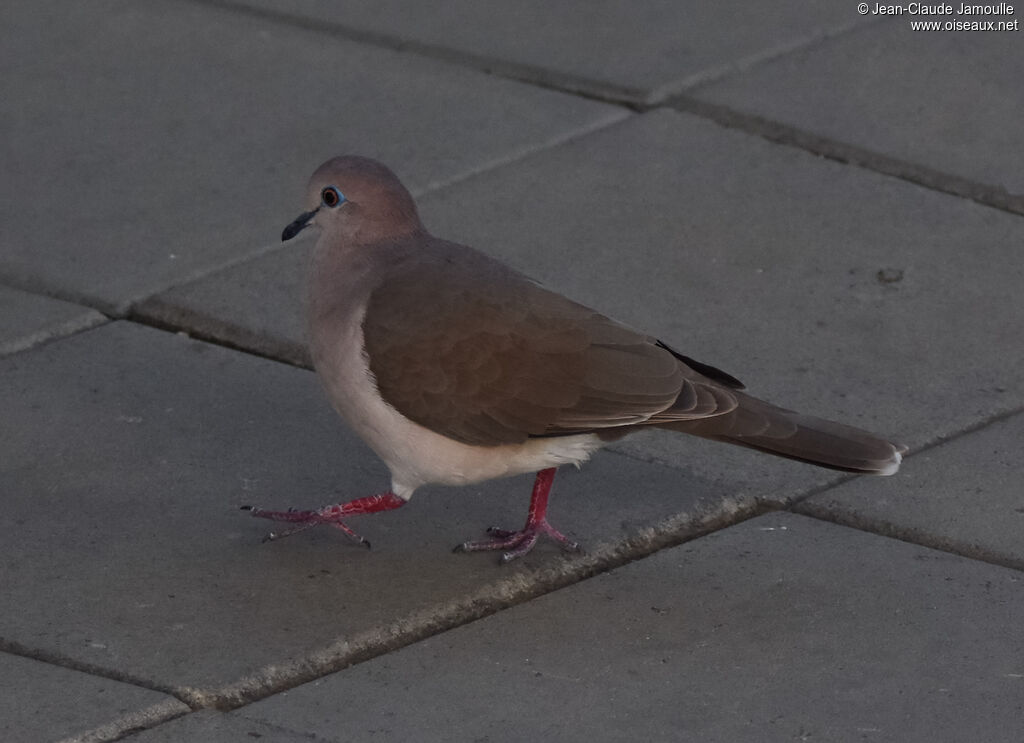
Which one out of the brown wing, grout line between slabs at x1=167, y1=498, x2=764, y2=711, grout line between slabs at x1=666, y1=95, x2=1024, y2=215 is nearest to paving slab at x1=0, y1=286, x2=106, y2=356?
the brown wing

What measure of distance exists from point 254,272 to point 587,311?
1722 millimetres

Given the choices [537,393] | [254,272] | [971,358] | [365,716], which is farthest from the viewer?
[254,272]

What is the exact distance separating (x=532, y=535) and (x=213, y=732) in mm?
1150

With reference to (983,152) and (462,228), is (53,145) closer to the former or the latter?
(462,228)

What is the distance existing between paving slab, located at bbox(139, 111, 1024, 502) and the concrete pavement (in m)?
0.02

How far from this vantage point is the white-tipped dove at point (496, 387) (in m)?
4.54

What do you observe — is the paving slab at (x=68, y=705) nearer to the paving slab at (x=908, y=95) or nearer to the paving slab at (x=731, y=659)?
the paving slab at (x=731, y=659)

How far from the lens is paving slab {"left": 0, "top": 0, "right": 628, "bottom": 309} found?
245 inches

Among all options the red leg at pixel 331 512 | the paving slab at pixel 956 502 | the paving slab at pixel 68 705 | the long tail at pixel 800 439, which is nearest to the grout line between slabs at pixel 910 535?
the paving slab at pixel 956 502

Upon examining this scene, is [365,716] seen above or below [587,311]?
below

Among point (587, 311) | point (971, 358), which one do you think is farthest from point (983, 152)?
point (587, 311)

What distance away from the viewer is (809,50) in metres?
7.71

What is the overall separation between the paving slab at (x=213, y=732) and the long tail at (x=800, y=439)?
1305 millimetres

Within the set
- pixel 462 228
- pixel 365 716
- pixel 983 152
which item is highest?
pixel 983 152
